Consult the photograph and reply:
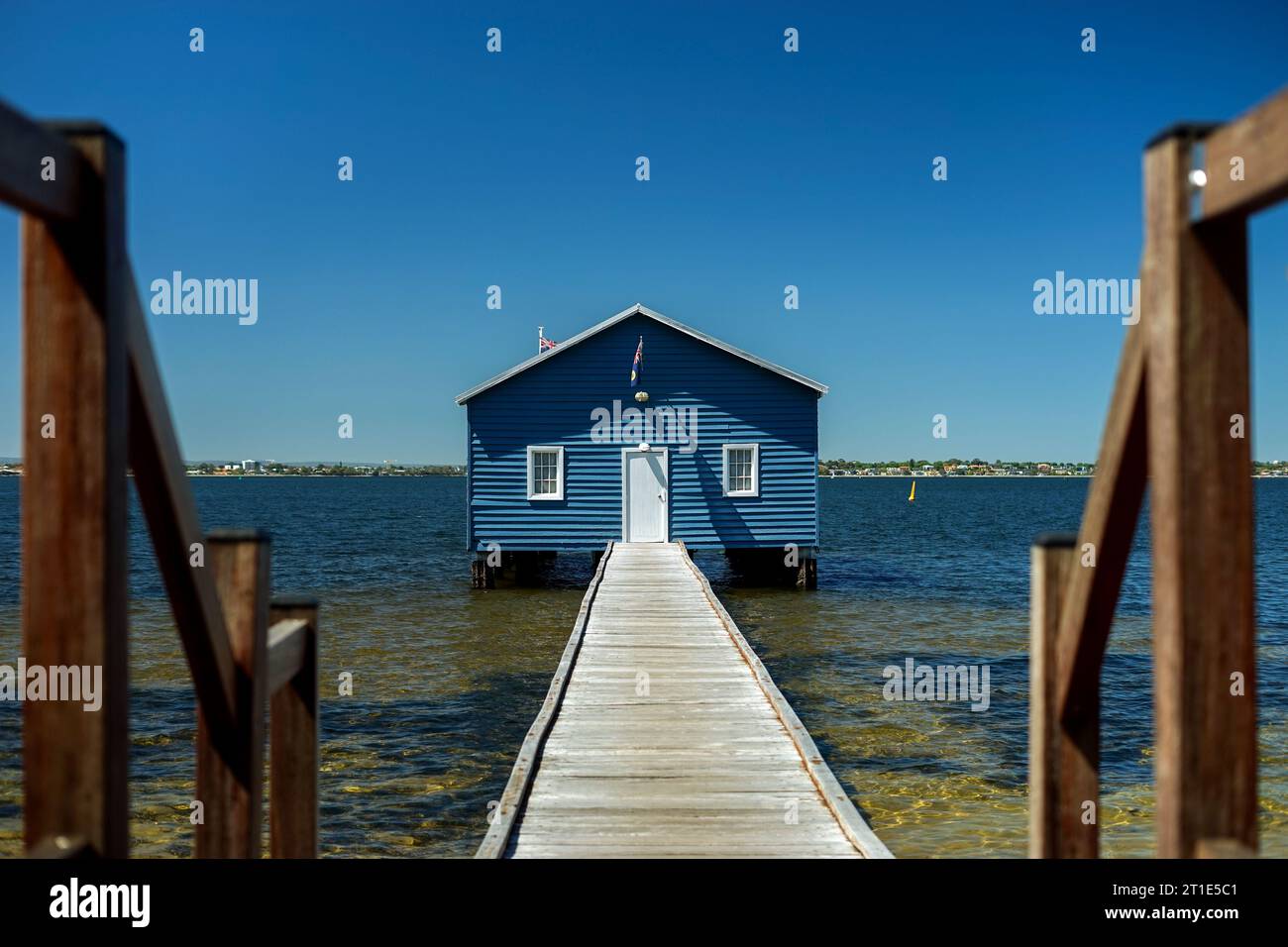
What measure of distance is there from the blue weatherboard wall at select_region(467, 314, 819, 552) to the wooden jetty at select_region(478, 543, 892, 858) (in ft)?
43.0

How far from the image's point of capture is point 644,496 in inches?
961

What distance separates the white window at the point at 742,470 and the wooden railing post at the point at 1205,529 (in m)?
22.5

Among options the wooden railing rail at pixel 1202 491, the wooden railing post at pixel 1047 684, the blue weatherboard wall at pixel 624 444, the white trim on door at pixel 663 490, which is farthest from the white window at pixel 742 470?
the wooden railing rail at pixel 1202 491

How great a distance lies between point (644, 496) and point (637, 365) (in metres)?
3.24

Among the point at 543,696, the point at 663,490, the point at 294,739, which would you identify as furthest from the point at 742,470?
the point at 294,739

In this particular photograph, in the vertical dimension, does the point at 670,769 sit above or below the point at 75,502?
below

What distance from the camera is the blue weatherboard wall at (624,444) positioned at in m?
24.3
